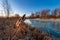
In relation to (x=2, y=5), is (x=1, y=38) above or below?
below

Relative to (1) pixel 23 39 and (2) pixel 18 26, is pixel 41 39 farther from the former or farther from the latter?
(2) pixel 18 26

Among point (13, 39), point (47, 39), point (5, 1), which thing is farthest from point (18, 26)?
point (5, 1)

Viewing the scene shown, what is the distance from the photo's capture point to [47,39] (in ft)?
16.4

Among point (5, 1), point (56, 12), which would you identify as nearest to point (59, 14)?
point (56, 12)

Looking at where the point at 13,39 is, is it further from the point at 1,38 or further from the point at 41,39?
the point at 41,39

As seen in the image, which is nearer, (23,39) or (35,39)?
(23,39)

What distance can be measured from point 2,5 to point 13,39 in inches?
156

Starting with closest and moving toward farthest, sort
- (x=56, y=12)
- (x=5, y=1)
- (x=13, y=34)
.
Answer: (x=13, y=34) < (x=5, y=1) < (x=56, y=12)

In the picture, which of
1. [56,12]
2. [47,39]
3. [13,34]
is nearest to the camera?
[13,34]

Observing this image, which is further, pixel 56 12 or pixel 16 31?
pixel 56 12

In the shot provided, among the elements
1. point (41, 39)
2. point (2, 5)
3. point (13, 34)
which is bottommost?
point (41, 39)

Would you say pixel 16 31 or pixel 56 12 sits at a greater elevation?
pixel 56 12

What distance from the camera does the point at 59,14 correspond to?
27828 millimetres

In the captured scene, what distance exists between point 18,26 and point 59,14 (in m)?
24.0
